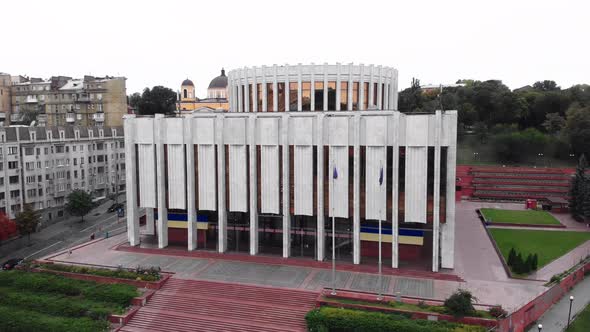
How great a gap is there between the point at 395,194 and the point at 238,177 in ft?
42.1

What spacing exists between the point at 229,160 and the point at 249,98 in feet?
35.0

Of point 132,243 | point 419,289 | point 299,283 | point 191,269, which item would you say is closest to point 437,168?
point 419,289

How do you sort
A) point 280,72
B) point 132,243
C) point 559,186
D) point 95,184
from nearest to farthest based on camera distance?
point 132,243, point 280,72, point 559,186, point 95,184

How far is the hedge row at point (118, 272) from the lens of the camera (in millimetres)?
34438

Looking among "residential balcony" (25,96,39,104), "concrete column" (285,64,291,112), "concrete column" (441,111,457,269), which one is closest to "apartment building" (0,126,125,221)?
"residential balcony" (25,96,39,104)

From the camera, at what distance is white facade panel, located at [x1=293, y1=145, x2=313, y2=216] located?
37756mm

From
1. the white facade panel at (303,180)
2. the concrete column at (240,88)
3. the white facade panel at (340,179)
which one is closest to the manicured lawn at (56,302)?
the white facade panel at (303,180)

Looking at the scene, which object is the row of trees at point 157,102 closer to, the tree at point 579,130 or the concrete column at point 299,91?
the concrete column at point 299,91

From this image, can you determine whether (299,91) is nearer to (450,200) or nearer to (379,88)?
(379,88)

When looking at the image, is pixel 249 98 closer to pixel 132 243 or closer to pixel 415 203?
pixel 132 243

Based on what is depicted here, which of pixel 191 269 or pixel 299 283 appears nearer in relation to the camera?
pixel 299 283

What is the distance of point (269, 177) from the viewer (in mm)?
38719

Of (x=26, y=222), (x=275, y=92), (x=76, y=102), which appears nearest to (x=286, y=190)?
(x=275, y=92)

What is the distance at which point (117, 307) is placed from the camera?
103 ft
